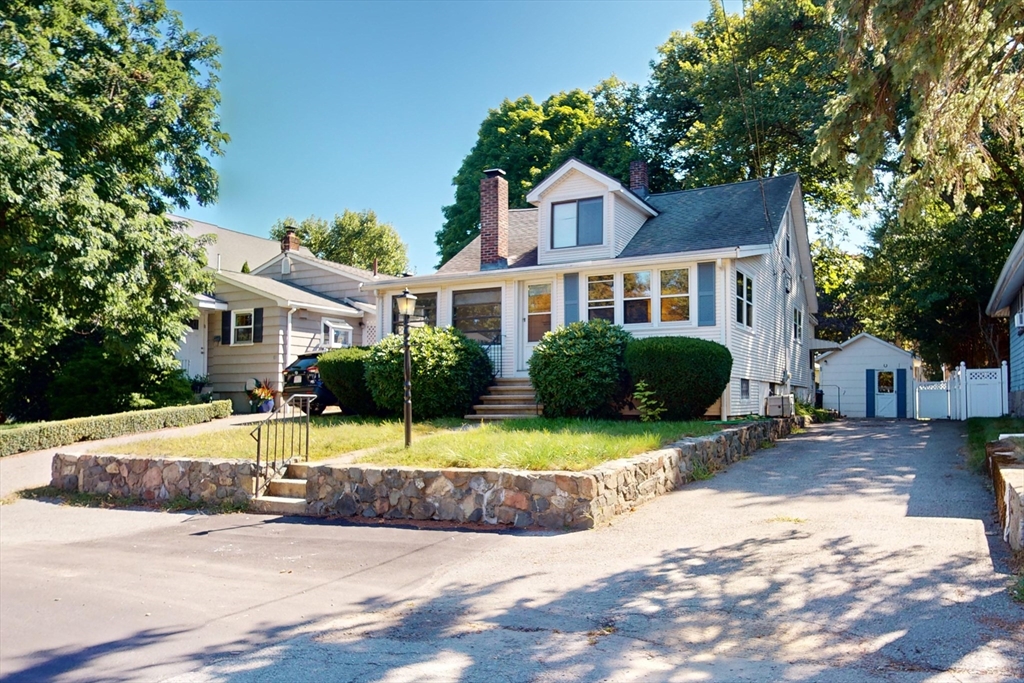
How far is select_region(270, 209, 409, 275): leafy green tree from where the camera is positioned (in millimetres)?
41906

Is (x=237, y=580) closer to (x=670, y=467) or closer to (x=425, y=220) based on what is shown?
(x=670, y=467)

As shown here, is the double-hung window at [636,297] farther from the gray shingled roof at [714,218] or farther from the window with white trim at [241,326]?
the window with white trim at [241,326]

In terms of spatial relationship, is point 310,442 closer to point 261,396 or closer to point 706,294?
point 706,294

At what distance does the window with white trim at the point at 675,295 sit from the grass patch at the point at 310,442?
5.35 meters

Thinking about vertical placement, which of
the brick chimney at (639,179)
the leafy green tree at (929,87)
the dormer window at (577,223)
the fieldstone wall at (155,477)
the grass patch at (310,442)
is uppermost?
the brick chimney at (639,179)

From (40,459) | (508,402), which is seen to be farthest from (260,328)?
(508,402)

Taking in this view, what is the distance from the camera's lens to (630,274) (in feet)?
53.4

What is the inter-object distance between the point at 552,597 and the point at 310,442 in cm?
687

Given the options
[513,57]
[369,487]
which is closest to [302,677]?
[369,487]

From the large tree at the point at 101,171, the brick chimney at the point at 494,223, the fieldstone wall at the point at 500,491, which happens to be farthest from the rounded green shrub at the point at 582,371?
the large tree at the point at 101,171

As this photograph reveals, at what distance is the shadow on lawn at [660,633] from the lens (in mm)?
4035

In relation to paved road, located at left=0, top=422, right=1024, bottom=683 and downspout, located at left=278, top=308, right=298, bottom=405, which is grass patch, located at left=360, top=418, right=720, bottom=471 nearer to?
paved road, located at left=0, top=422, right=1024, bottom=683

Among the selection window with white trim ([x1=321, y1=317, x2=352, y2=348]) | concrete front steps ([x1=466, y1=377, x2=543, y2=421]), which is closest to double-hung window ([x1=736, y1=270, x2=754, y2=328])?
concrete front steps ([x1=466, y1=377, x2=543, y2=421])

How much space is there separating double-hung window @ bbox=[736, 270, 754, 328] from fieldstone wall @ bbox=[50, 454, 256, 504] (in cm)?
1090
